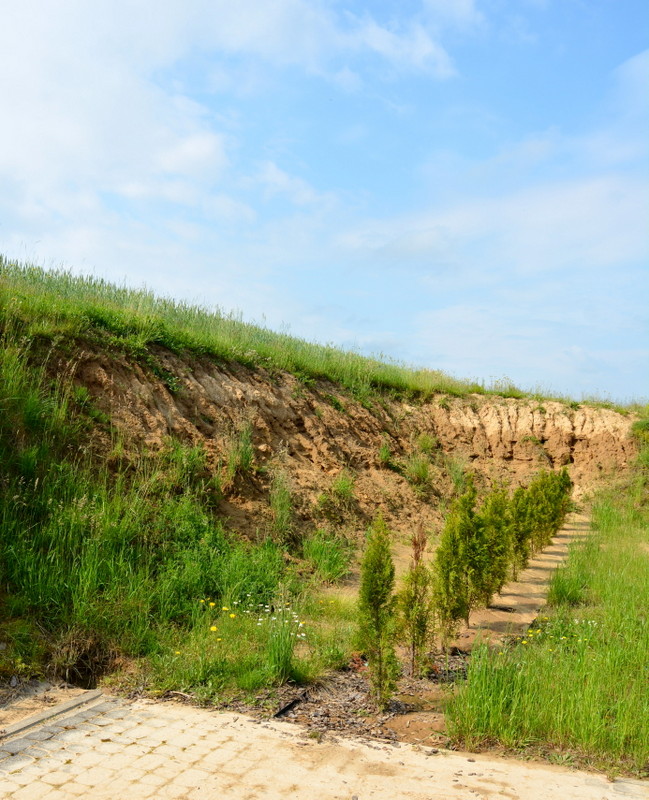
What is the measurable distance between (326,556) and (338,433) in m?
4.61

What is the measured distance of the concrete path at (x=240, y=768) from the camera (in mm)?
4281

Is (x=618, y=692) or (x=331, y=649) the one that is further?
(x=331, y=649)

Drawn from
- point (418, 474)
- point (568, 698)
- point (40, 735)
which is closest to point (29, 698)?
point (40, 735)

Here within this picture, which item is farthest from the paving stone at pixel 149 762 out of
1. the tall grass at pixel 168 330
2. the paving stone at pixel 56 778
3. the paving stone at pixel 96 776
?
the tall grass at pixel 168 330

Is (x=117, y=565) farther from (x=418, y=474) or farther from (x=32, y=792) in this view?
(x=418, y=474)

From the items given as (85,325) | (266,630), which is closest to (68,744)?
(266,630)

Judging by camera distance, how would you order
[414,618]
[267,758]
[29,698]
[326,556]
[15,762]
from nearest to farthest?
[15,762] → [267,758] → [29,698] → [414,618] → [326,556]

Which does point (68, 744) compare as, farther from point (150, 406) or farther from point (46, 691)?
point (150, 406)

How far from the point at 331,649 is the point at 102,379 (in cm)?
548

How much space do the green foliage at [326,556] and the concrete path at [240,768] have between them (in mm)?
4501

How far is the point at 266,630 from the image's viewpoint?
6977 mm

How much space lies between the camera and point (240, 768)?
14.9 ft

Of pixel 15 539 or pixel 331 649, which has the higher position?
pixel 15 539

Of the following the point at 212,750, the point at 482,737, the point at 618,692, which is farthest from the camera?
the point at 618,692
